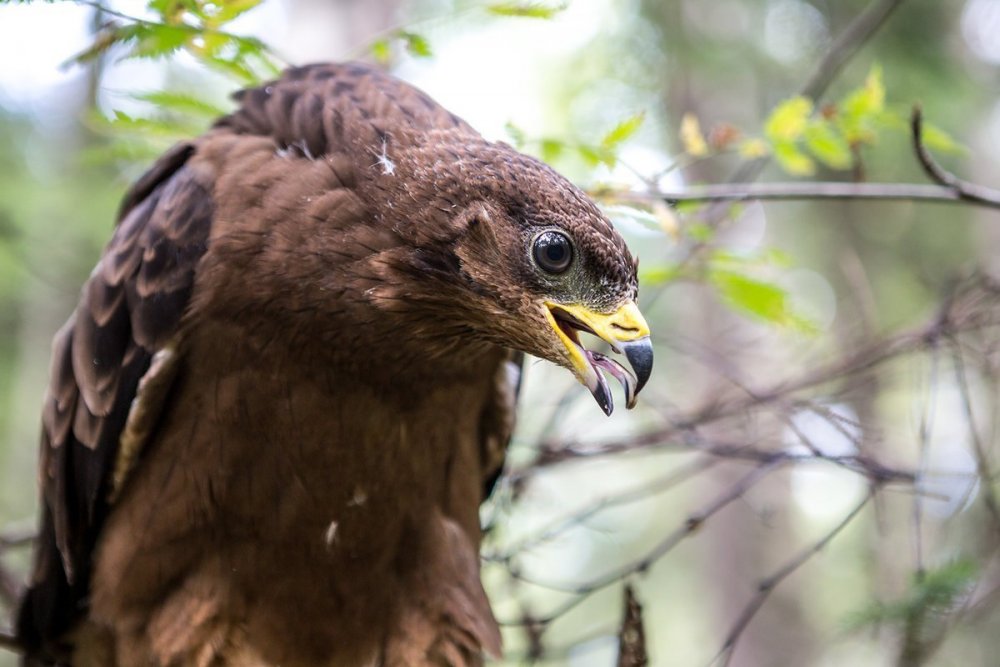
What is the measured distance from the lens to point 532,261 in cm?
296

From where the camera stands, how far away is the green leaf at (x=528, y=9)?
132 inches

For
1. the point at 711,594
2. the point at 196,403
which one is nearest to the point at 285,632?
the point at 196,403

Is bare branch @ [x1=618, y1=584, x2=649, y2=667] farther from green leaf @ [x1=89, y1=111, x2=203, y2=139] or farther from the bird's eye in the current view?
green leaf @ [x1=89, y1=111, x2=203, y2=139]

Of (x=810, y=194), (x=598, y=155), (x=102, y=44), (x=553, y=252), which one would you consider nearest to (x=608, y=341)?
(x=553, y=252)

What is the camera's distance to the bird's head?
2889 millimetres

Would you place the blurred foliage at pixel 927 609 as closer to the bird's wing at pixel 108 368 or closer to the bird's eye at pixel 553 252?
the bird's eye at pixel 553 252

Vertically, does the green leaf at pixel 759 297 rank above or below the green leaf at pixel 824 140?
below

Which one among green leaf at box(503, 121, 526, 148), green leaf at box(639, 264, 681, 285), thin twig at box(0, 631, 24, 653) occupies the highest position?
green leaf at box(503, 121, 526, 148)

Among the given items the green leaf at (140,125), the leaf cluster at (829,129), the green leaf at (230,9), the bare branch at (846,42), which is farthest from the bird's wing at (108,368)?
the bare branch at (846,42)

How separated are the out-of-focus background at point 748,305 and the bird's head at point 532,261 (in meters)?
0.70

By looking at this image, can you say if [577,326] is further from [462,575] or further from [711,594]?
[711,594]

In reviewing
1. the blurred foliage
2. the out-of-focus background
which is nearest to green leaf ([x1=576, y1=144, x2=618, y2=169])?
the out-of-focus background

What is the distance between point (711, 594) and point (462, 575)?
19.9 ft

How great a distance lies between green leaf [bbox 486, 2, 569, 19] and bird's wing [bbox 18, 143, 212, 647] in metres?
1.23
